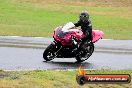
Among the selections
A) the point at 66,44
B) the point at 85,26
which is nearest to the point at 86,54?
the point at 66,44

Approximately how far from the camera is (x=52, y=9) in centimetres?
3912

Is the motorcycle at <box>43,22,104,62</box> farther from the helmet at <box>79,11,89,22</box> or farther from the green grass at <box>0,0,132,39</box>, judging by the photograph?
the green grass at <box>0,0,132,39</box>

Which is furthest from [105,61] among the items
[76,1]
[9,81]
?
[76,1]

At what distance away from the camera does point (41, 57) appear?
16984 millimetres

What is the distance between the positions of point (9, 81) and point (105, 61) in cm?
628

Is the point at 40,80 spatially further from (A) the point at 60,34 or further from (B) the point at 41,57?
(B) the point at 41,57

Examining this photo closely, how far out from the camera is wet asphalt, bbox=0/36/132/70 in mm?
15414

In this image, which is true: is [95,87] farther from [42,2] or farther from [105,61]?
[42,2]

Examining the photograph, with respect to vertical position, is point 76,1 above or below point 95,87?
below

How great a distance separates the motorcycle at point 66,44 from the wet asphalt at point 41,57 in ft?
0.85

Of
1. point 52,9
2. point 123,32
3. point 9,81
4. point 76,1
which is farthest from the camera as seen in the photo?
point 76,1

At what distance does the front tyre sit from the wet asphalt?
0.55ft

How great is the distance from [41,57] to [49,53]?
3.28 feet

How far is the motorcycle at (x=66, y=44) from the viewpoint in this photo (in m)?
15.9
